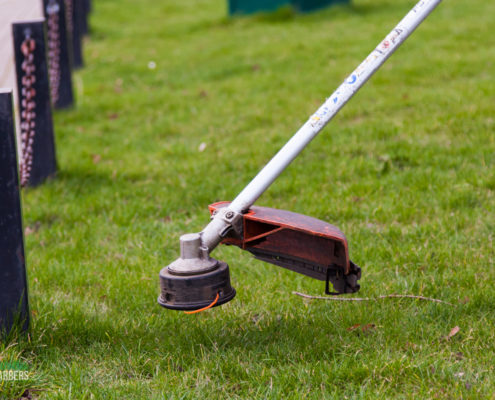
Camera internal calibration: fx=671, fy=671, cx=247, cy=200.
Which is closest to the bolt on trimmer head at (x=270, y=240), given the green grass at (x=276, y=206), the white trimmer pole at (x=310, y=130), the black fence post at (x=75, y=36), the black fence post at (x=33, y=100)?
the white trimmer pole at (x=310, y=130)

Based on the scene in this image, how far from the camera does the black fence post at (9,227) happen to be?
2555mm

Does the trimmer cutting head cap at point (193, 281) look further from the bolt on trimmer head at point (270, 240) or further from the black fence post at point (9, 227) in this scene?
the black fence post at point (9, 227)

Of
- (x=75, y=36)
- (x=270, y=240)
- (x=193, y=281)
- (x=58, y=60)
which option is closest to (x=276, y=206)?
(x=270, y=240)

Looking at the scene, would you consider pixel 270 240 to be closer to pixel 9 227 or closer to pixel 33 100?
pixel 9 227

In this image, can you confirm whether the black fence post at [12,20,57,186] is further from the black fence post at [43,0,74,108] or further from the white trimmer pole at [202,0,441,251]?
the white trimmer pole at [202,0,441,251]

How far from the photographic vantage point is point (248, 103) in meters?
7.04


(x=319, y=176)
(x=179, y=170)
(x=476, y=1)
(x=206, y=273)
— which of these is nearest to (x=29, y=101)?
(x=179, y=170)

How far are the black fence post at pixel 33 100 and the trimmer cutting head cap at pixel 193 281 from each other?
276 cm

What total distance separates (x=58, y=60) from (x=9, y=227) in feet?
17.1

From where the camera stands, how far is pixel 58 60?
738 cm

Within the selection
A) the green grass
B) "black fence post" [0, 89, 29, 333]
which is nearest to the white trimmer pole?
the green grass

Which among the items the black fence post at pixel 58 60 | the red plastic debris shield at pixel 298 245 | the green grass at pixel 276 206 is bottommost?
the green grass at pixel 276 206

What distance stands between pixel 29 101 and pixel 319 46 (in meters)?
5.28

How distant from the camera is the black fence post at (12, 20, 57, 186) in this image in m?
4.91
